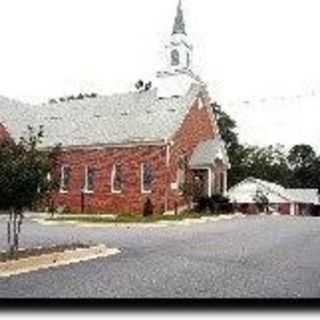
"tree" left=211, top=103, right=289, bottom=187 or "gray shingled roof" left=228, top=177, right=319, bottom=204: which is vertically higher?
"tree" left=211, top=103, right=289, bottom=187

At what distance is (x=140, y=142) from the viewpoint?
35094mm

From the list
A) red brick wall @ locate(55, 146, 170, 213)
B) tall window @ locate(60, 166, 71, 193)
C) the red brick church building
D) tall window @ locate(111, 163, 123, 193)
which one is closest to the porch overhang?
the red brick church building

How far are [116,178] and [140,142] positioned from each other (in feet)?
7.63

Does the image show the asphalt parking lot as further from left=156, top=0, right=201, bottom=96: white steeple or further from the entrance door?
left=156, top=0, right=201, bottom=96: white steeple

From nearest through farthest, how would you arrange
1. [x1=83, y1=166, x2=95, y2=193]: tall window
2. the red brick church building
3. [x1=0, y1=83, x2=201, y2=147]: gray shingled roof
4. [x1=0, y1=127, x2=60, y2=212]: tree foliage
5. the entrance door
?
1. [x1=0, y1=127, x2=60, y2=212]: tree foliage
2. the red brick church building
3. the entrance door
4. [x1=0, y1=83, x2=201, y2=147]: gray shingled roof
5. [x1=83, y1=166, x2=95, y2=193]: tall window

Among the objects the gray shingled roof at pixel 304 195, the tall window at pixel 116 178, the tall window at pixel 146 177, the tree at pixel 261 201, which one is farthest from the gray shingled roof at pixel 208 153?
the gray shingled roof at pixel 304 195

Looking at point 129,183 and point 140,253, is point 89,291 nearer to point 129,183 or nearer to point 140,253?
point 140,253

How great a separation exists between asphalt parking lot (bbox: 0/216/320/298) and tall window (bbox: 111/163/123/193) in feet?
43.6

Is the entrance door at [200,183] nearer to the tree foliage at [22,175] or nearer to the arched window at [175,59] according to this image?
the arched window at [175,59]

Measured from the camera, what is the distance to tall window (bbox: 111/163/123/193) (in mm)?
36088

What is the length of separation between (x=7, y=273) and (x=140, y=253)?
3.95 meters

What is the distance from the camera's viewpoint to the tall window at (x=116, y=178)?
118ft

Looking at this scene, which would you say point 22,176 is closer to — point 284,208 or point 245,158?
point 245,158

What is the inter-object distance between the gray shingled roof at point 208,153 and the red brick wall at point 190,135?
0.90 feet
